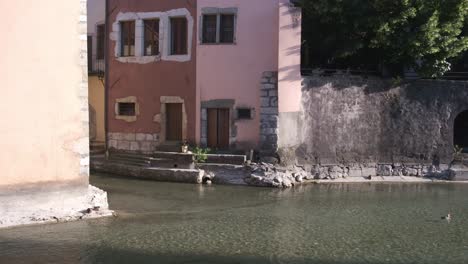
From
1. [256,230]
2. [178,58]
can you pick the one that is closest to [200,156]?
[178,58]

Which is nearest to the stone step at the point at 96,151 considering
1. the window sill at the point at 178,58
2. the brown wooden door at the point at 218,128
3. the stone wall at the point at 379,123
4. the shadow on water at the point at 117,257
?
the window sill at the point at 178,58

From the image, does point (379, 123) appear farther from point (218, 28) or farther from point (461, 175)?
point (218, 28)

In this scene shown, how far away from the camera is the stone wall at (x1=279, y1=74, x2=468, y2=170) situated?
655 inches

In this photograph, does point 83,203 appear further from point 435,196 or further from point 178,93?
point 435,196

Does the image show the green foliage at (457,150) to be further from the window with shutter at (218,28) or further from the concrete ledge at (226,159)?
the window with shutter at (218,28)

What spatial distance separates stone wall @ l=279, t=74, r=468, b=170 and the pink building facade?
1080mm

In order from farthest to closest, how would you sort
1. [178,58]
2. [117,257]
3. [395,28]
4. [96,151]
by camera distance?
[96,151]
[178,58]
[395,28]
[117,257]

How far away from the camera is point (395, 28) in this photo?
16094 mm

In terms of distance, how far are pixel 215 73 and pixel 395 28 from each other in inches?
218

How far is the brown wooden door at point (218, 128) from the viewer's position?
55.1 ft

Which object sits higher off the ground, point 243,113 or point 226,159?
point 243,113

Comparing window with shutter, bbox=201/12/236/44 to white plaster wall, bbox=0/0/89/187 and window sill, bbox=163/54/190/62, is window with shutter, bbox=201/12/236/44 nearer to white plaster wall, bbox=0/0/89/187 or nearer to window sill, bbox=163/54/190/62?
window sill, bbox=163/54/190/62

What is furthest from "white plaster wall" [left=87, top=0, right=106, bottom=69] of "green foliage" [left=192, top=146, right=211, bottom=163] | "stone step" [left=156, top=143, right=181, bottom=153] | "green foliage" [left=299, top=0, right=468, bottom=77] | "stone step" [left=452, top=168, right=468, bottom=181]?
"stone step" [left=452, top=168, right=468, bottom=181]

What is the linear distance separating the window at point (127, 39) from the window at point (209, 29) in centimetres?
273
